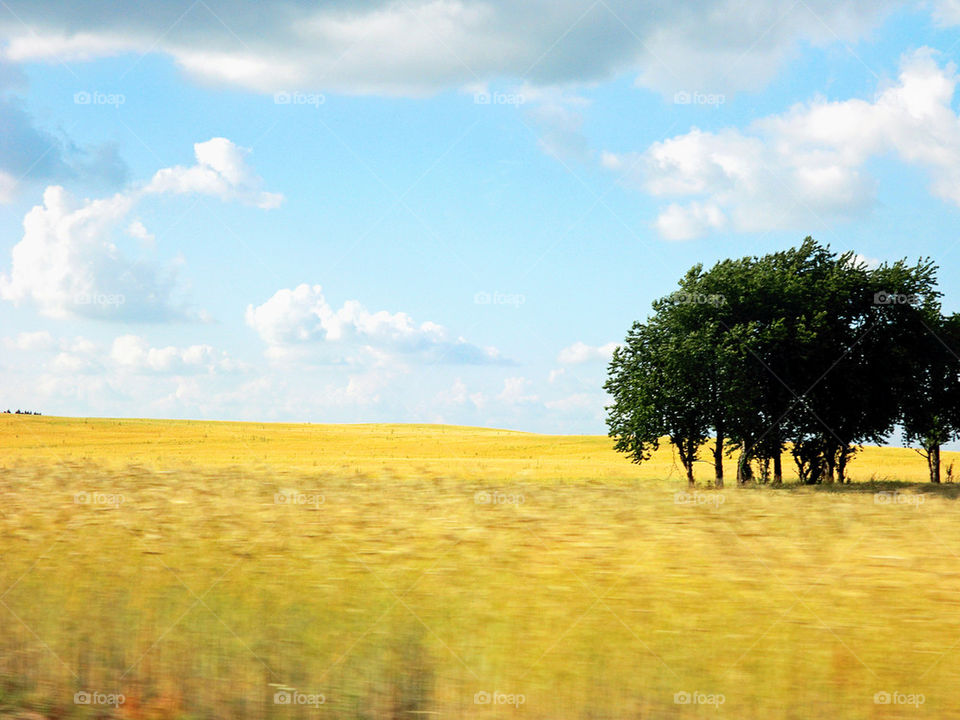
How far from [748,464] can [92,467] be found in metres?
28.1

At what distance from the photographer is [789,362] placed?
115 feet

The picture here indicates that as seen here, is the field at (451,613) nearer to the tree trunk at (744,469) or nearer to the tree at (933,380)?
the tree trunk at (744,469)

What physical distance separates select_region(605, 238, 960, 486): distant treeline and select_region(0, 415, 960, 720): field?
17725 millimetres

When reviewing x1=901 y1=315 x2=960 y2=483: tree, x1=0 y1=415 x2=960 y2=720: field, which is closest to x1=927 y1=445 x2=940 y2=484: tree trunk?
x1=901 y1=315 x2=960 y2=483: tree

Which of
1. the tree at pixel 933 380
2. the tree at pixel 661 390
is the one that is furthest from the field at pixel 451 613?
the tree at pixel 933 380

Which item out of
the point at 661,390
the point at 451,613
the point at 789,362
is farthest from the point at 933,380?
the point at 451,613

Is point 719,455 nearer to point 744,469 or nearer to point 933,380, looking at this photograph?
point 744,469

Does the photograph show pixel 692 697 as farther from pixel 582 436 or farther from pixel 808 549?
pixel 582 436

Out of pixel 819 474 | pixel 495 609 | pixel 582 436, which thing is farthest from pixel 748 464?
pixel 582 436

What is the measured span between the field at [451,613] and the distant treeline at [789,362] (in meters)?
17.7

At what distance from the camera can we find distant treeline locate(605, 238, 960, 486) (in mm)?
33750

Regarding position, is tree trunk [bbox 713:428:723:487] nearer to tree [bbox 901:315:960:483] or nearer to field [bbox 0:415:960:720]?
tree [bbox 901:315:960:483]

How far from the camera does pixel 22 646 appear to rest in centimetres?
873

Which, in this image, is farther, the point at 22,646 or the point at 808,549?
the point at 808,549
